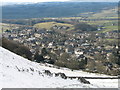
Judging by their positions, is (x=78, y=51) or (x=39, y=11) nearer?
(x=78, y=51)

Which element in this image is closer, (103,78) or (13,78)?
(13,78)

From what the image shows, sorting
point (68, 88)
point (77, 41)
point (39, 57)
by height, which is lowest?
point (77, 41)

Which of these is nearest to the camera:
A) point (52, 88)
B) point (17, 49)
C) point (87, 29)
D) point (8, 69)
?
point (52, 88)

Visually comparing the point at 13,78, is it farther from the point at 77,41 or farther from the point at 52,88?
the point at 77,41

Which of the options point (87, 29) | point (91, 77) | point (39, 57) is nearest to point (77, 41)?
point (87, 29)

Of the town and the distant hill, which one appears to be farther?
the distant hill

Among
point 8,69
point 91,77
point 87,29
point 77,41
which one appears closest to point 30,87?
point 8,69

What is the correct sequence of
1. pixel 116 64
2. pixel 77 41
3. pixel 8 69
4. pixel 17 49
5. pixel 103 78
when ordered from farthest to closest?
pixel 77 41 → pixel 116 64 → pixel 17 49 → pixel 103 78 → pixel 8 69

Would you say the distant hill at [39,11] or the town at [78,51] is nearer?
the town at [78,51]

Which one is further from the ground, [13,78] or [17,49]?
[13,78]

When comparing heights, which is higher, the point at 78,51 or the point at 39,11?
the point at 39,11
